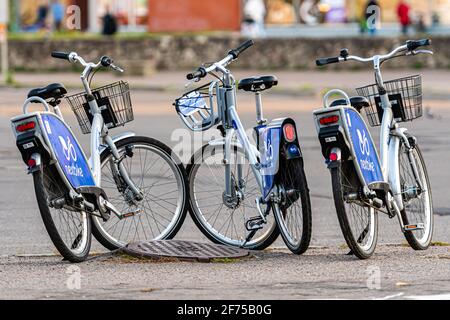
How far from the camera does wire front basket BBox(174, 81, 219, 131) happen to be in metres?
8.24

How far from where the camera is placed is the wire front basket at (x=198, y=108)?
27.0 ft

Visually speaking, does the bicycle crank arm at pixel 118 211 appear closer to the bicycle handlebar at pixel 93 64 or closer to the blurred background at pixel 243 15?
the bicycle handlebar at pixel 93 64

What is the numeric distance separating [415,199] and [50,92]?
2462 millimetres

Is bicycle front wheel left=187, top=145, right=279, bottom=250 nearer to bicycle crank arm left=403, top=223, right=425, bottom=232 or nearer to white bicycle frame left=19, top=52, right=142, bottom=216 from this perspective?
white bicycle frame left=19, top=52, right=142, bottom=216

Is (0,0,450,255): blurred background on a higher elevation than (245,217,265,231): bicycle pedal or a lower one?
higher

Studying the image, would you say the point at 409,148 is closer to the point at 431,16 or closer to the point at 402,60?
the point at 402,60

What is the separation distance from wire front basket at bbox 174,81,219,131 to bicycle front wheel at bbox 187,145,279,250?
0.55 feet

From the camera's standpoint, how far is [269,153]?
799 centimetres

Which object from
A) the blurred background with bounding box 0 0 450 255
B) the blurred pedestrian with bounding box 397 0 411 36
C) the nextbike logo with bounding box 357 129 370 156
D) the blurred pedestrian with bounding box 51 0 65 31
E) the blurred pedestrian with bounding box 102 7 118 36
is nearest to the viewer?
the nextbike logo with bounding box 357 129 370 156

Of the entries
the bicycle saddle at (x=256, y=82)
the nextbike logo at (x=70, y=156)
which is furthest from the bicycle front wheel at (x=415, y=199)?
the nextbike logo at (x=70, y=156)

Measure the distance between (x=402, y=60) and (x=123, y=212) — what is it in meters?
26.1

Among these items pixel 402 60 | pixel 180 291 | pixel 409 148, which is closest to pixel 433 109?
pixel 402 60

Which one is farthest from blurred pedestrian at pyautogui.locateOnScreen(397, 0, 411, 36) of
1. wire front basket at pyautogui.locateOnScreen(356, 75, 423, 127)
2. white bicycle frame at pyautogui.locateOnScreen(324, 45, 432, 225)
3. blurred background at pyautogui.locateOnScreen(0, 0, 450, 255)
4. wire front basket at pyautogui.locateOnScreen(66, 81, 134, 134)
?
wire front basket at pyautogui.locateOnScreen(66, 81, 134, 134)

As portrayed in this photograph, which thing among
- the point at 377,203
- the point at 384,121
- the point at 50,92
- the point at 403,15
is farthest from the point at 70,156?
the point at 403,15
